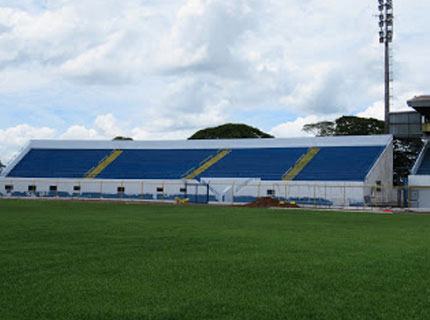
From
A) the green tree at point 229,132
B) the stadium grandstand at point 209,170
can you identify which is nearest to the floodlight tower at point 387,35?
the stadium grandstand at point 209,170

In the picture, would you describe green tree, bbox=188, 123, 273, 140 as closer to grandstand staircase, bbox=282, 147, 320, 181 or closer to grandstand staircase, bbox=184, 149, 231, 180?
grandstand staircase, bbox=184, 149, 231, 180

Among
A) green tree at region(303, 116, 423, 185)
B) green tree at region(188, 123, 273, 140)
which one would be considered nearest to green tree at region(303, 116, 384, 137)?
green tree at region(303, 116, 423, 185)

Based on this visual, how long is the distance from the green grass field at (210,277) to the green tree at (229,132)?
74739 mm

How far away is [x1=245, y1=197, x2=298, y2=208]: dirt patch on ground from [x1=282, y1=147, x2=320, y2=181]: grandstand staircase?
22.5 ft

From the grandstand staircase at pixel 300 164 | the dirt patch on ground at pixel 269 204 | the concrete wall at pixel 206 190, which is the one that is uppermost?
the grandstand staircase at pixel 300 164

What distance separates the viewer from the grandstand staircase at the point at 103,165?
64.5 metres

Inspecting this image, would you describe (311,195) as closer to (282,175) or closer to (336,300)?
(282,175)

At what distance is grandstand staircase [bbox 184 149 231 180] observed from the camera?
60.9 m

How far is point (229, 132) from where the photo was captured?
92688 millimetres

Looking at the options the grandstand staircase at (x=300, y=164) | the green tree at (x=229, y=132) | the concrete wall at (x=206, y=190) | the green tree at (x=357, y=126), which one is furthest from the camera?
the green tree at (x=229, y=132)

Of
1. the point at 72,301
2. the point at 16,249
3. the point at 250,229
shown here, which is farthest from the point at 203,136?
the point at 72,301

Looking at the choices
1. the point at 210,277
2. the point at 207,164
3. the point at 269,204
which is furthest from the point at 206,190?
the point at 210,277

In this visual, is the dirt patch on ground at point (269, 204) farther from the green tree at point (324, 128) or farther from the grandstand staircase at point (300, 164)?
the green tree at point (324, 128)

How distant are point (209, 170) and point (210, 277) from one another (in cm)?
5143
